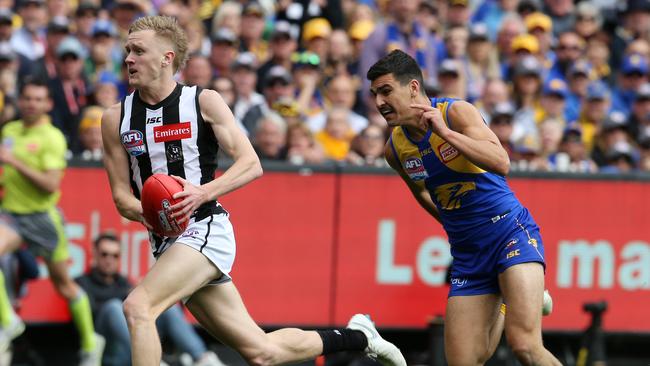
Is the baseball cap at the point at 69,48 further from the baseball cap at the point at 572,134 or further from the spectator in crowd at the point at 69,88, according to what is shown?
the baseball cap at the point at 572,134

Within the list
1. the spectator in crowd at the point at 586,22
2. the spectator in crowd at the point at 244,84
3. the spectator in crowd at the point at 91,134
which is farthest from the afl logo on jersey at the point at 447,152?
the spectator in crowd at the point at 586,22

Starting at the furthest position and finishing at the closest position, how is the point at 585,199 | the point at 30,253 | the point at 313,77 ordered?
the point at 313,77 < the point at 585,199 < the point at 30,253

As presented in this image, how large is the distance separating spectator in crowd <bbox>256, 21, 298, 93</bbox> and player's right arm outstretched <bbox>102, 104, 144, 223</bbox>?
6247 mm

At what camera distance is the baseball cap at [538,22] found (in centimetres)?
1599

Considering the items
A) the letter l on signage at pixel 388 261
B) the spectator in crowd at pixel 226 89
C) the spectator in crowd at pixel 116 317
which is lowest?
the spectator in crowd at pixel 116 317

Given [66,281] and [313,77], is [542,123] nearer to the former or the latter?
[313,77]

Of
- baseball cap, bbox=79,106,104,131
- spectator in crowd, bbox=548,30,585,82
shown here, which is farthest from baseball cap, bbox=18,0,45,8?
spectator in crowd, bbox=548,30,585,82

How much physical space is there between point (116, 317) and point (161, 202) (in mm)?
4488

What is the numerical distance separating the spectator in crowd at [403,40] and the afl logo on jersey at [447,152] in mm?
6197

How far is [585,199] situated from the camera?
1272cm

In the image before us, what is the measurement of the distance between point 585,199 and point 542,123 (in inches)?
65.2

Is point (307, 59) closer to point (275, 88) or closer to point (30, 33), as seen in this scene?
point (275, 88)

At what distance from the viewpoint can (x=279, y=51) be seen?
46.6 ft

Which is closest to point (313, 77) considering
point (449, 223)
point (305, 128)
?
point (305, 128)
